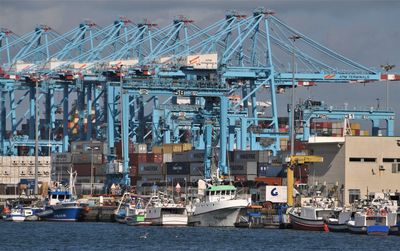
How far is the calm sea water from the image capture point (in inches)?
3428

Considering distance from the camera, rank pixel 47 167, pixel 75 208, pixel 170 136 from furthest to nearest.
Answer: pixel 170 136, pixel 47 167, pixel 75 208

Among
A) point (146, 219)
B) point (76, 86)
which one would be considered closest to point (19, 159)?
point (76, 86)

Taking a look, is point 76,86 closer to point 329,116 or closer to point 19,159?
point 19,159

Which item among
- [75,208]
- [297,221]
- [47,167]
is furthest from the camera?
[47,167]

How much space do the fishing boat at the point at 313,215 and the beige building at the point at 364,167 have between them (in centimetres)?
1194

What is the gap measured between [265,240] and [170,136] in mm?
106537

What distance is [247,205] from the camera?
110 meters

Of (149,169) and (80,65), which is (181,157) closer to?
(149,169)

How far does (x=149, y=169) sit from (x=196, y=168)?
A: 7842 mm

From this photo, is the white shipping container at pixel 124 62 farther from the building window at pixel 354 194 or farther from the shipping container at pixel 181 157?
the building window at pixel 354 194

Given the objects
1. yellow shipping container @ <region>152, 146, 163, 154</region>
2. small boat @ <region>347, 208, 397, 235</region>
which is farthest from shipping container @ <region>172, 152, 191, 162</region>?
small boat @ <region>347, 208, 397, 235</region>

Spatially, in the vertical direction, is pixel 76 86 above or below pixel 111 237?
above

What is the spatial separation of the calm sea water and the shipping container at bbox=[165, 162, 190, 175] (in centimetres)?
4736

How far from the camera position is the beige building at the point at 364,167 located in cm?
11619
